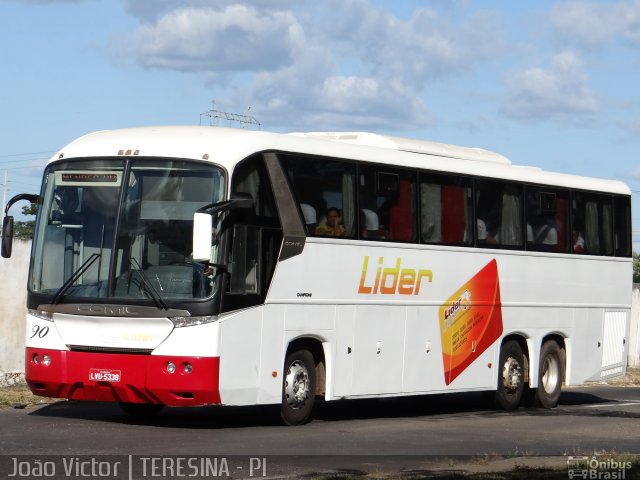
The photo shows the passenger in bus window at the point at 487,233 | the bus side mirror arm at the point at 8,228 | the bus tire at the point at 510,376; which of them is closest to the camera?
the bus side mirror arm at the point at 8,228

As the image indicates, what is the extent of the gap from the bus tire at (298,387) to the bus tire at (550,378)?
21.0 ft

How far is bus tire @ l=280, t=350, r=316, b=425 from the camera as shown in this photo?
17.6m

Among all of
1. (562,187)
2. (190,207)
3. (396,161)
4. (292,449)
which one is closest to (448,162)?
(396,161)

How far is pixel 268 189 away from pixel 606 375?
387 inches

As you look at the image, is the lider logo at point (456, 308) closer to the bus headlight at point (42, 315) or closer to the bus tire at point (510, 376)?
the bus tire at point (510, 376)

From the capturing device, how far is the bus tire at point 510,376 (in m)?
22.3

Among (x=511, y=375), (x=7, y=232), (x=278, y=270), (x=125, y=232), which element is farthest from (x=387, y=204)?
(x=7, y=232)

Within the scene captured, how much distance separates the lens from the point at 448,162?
21.0 meters

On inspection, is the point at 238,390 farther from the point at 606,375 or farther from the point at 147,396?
the point at 606,375

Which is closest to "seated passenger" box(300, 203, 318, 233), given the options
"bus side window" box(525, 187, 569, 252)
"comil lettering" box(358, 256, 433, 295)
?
"comil lettering" box(358, 256, 433, 295)

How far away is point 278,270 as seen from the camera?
17.3 m

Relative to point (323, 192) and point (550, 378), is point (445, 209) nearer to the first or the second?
point (323, 192)

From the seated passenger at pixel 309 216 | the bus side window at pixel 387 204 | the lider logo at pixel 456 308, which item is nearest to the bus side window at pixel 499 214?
the lider logo at pixel 456 308

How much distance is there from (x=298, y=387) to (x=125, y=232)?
313 cm
